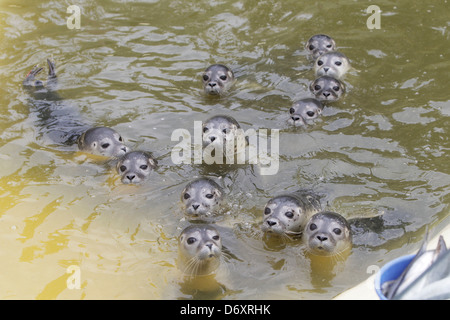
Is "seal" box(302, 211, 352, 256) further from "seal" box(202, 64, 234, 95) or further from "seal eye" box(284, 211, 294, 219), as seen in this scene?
"seal" box(202, 64, 234, 95)

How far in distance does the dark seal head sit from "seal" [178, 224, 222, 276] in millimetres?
2191

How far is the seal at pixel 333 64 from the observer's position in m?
8.73

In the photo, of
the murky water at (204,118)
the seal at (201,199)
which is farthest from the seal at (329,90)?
the seal at (201,199)

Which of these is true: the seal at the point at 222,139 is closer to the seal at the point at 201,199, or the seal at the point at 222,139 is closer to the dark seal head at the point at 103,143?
the seal at the point at 201,199

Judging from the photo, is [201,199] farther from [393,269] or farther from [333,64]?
[333,64]

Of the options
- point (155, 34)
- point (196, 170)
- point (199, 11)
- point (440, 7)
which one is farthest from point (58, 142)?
point (440, 7)

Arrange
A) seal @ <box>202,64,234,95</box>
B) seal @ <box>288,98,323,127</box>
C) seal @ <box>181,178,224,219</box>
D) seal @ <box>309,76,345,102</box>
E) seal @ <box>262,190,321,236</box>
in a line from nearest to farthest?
seal @ <box>262,190,321,236</box>, seal @ <box>181,178,224,219</box>, seal @ <box>288,98,323,127</box>, seal @ <box>309,76,345,102</box>, seal @ <box>202,64,234,95</box>

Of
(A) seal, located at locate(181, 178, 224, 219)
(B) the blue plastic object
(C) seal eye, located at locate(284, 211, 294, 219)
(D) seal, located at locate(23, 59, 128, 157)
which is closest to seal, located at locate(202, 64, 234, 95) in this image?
(D) seal, located at locate(23, 59, 128, 157)

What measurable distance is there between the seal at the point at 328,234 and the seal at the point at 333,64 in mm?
3429

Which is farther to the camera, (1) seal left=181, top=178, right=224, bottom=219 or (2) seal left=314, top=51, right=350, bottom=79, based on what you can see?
(2) seal left=314, top=51, right=350, bottom=79

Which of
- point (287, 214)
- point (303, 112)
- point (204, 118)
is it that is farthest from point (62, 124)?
point (287, 214)

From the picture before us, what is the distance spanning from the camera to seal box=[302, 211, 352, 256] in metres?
5.61

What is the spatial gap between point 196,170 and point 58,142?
1.99 meters

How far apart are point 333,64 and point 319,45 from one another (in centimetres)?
66
